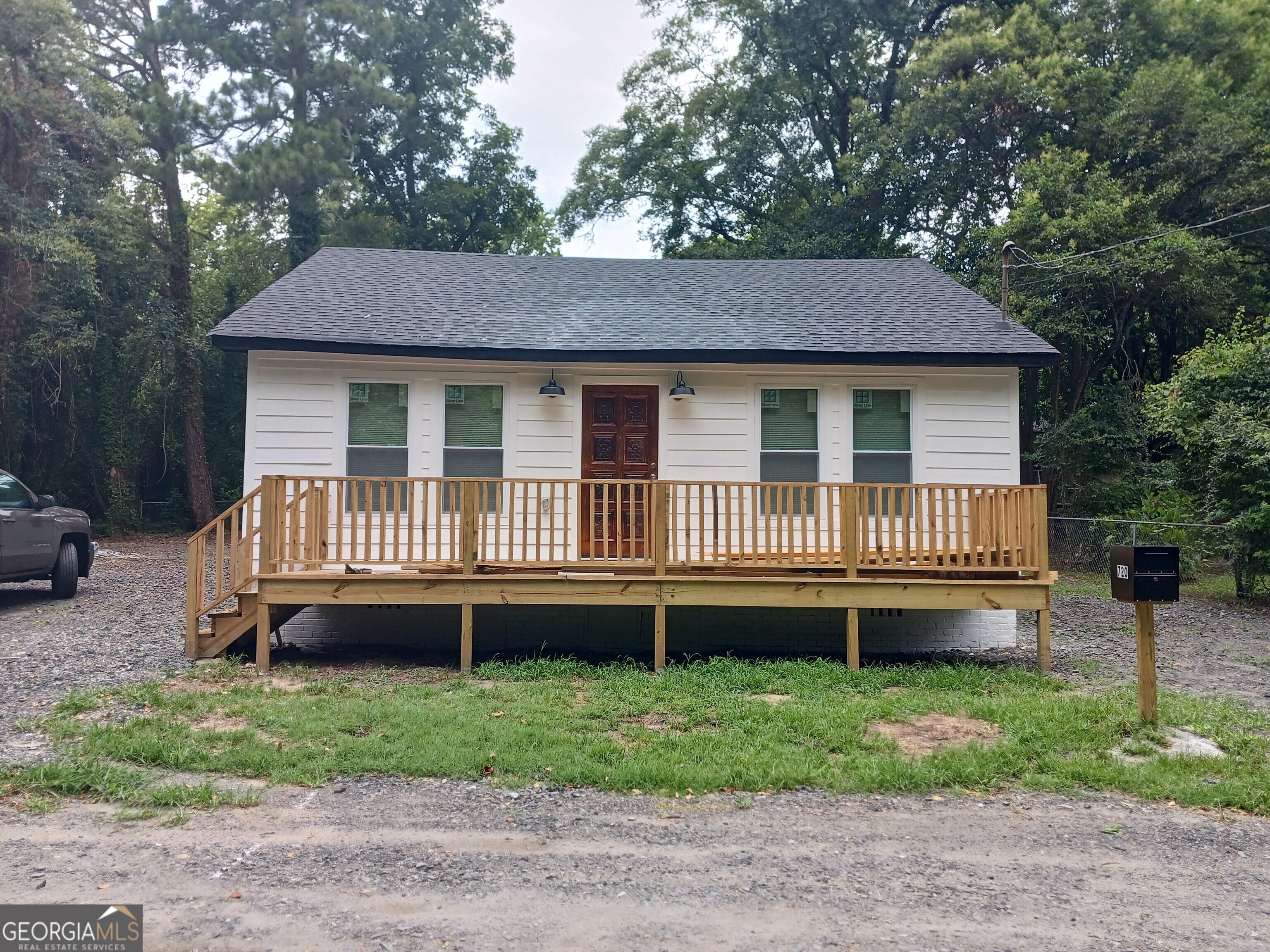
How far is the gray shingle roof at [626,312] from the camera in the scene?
343 inches

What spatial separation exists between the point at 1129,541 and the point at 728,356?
8763 millimetres

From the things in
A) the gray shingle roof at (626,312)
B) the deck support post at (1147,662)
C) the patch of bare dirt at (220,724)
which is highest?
the gray shingle roof at (626,312)

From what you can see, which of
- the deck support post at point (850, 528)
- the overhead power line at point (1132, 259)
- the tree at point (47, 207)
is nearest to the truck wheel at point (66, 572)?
the tree at point (47, 207)

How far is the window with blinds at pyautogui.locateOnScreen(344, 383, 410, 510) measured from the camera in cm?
884

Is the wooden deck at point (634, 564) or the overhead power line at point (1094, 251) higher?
the overhead power line at point (1094, 251)

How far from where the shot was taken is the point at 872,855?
153 inches

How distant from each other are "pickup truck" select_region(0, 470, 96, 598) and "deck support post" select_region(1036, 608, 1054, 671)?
10.9m

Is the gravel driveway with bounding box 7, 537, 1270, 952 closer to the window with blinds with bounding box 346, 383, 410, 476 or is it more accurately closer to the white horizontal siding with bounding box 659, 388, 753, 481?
the window with blinds with bounding box 346, 383, 410, 476

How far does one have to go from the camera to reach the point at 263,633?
7426mm

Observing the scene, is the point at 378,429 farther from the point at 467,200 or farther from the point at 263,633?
the point at 467,200

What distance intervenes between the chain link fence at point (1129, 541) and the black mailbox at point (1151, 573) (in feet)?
20.8
